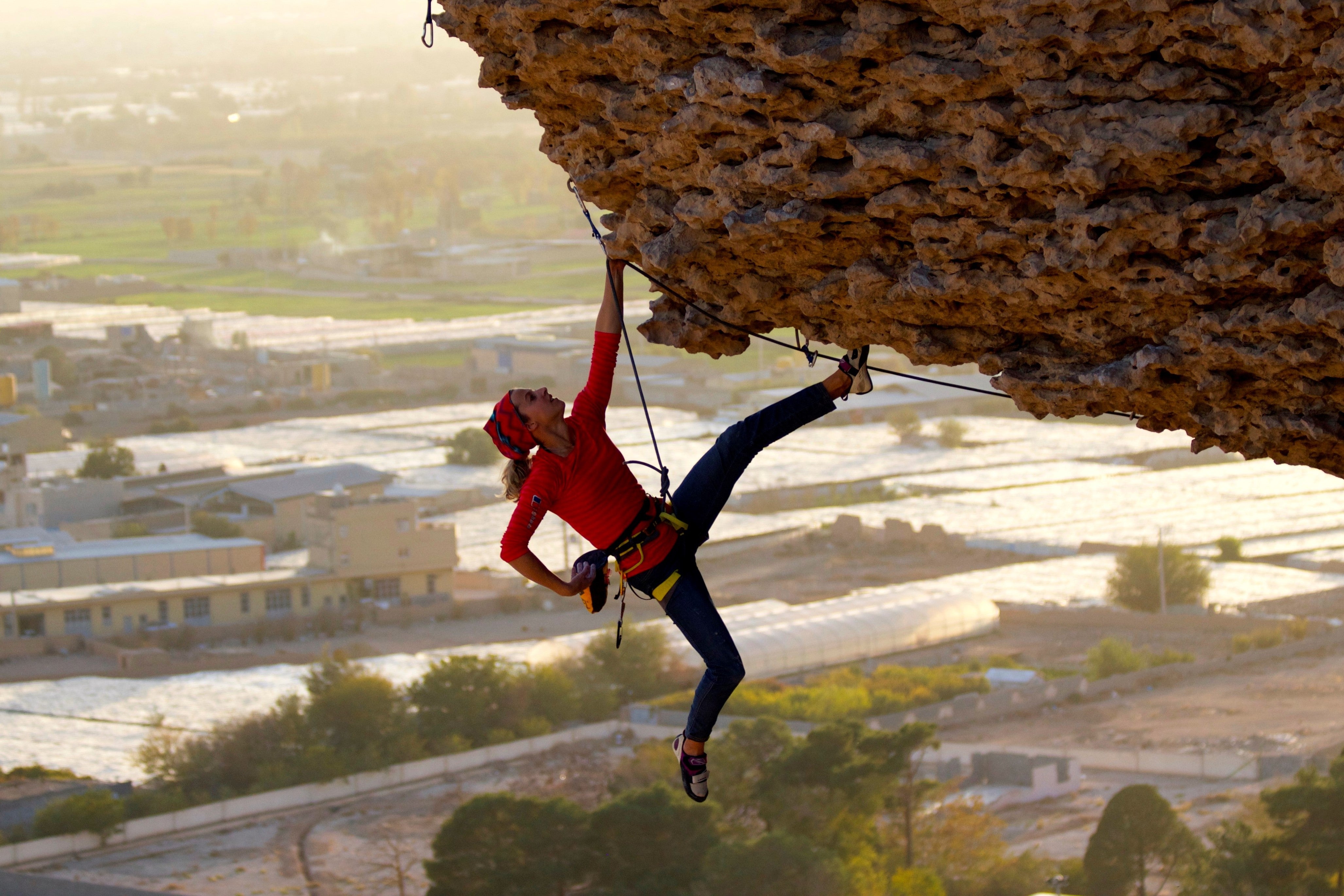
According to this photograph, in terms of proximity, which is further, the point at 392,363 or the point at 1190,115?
the point at 392,363

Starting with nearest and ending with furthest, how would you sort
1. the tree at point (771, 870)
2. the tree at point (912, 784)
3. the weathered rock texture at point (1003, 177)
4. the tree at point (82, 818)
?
the weathered rock texture at point (1003, 177), the tree at point (771, 870), the tree at point (912, 784), the tree at point (82, 818)

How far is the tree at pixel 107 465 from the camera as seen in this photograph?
39688mm

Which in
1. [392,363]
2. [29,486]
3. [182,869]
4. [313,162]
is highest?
[313,162]

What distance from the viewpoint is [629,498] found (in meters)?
4.61

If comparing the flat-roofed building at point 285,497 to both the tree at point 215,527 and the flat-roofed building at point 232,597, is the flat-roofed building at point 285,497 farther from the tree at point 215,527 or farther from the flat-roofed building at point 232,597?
the flat-roofed building at point 232,597

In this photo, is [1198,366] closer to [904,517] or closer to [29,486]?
[904,517]

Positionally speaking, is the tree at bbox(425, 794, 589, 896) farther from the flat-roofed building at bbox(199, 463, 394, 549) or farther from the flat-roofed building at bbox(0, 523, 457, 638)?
the flat-roofed building at bbox(199, 463, 394, 549)

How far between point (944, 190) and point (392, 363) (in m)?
54.7

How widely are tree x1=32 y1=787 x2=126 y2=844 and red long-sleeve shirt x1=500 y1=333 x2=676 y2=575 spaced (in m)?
18.2

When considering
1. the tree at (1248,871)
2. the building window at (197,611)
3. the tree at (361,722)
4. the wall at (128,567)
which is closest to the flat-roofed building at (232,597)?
the building window at (197,611)

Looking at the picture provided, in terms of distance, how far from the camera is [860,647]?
27.2 m

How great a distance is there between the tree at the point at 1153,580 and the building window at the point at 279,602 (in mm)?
15389

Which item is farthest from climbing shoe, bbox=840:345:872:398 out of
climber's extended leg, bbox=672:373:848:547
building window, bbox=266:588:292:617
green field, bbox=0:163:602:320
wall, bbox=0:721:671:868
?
green field, bbox=0:163:602:320

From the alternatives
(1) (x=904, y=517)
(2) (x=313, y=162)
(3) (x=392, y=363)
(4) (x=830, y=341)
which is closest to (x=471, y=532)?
(1) (x=904, y=517)
